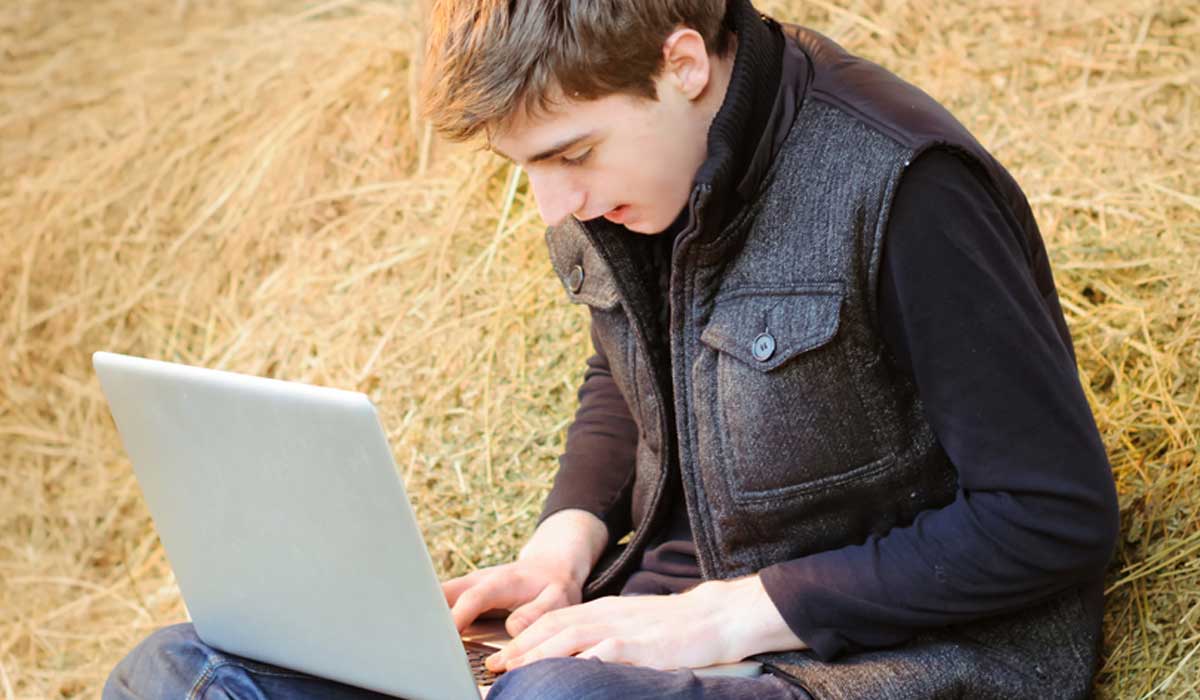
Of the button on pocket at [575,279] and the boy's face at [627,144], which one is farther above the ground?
the boy's face at [627,144]

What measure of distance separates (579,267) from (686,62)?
1.11 ft

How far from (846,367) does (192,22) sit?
2675mm

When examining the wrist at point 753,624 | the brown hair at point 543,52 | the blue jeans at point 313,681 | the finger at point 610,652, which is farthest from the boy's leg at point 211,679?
the brown hair at point 543,52

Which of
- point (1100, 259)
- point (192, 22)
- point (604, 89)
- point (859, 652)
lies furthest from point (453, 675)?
point (192, 22)

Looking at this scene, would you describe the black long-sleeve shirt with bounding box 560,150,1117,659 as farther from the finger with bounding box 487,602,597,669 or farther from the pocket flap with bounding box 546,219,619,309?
the pocket flap with bounding box 546,219,619,309

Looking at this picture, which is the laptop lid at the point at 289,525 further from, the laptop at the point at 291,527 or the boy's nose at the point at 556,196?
the boy's nose at the point at 556,196

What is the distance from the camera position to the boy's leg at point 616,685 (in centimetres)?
116

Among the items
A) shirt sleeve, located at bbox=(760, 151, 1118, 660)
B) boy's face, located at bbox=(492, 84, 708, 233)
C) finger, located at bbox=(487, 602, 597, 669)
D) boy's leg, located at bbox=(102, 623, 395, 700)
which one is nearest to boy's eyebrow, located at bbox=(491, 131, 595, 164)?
boy's face, located at bbox=(492, 84, 708, 233)

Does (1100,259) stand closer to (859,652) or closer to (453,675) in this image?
(859,652)

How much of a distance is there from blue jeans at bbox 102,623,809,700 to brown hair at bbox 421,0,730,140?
1.58 feet

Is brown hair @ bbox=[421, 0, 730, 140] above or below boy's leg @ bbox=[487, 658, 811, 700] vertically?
above

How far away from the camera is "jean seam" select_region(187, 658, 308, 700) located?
4.39ft

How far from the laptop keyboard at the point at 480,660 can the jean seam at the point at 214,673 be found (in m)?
0.16

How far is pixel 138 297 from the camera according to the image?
2855 millimetres
